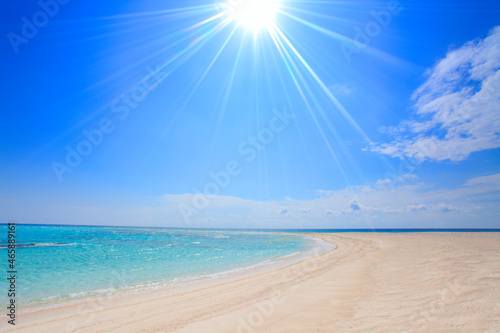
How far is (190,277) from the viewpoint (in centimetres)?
1360

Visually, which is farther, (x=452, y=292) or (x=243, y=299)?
(x=243, y=299)

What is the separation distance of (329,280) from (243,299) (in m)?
4.25

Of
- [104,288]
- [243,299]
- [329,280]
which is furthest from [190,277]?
[329,280]

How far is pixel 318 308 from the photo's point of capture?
6.87 metres

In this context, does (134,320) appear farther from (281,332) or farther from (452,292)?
(452,292)

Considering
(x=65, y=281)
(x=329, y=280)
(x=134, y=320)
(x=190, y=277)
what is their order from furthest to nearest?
(x=190, y=277) < (x=65, y=281) < (x=329, y=280) < (x=134, y=320)

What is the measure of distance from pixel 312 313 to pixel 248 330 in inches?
76.1

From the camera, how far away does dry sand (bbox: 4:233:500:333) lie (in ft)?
17.6

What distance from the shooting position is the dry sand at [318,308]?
538 cm

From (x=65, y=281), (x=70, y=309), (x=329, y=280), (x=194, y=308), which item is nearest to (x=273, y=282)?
(x=329, y=280)

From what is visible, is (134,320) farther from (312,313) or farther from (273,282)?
(273,282)

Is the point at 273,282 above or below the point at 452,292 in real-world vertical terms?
below

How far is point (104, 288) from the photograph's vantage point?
441 inches

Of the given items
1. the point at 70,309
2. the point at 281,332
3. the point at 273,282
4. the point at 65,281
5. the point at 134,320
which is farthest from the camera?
the point at 65,281
